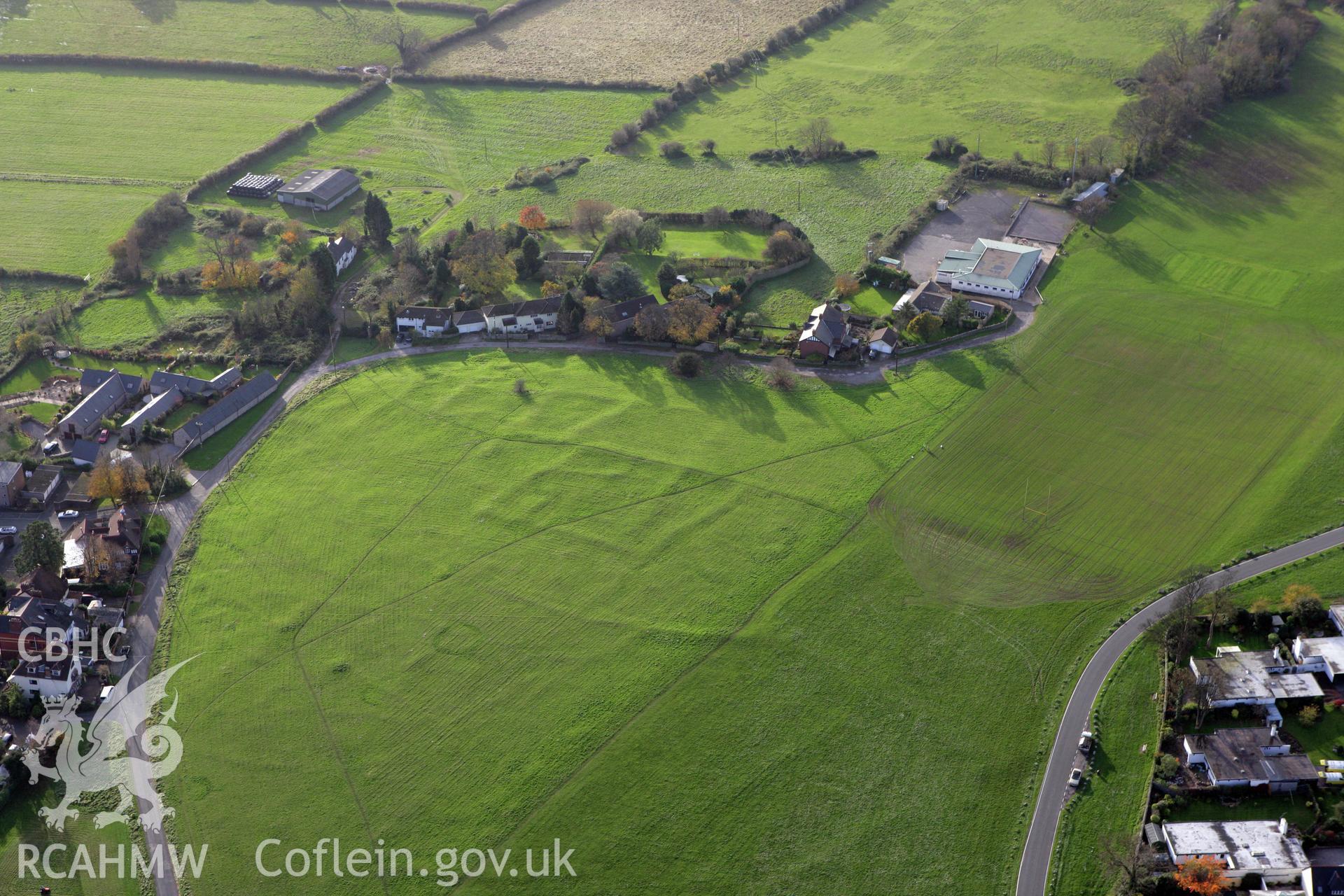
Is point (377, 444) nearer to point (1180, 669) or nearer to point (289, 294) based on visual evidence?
point (289, 294)

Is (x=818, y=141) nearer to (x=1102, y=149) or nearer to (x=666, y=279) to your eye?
(x=1102, y=149)

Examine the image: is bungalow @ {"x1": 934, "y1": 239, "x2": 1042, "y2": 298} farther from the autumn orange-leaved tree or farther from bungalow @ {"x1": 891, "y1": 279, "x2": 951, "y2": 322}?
the autumn orange-leaved tree

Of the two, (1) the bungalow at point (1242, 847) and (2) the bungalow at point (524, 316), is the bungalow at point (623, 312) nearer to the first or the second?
(2) the bungalow at point (524, 316)

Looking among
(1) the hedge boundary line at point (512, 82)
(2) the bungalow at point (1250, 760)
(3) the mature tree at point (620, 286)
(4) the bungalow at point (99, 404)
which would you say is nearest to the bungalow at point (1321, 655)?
(2) the bungalow at point (1250, 760)

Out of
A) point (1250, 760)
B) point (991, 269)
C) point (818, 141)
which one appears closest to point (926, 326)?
point (991, 269)

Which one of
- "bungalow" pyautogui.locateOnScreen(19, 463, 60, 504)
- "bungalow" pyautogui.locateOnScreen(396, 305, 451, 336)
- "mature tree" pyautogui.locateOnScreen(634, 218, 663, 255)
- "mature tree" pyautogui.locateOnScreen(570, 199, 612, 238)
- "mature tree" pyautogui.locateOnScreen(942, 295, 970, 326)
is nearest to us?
"bungalow" pyautogui.locateOnScreen(19, 463, 60, 504)

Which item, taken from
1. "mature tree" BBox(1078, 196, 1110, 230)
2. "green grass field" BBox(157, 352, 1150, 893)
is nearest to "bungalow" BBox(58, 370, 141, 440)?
"green grass field" BBox(157, 352, 1150, 893)
